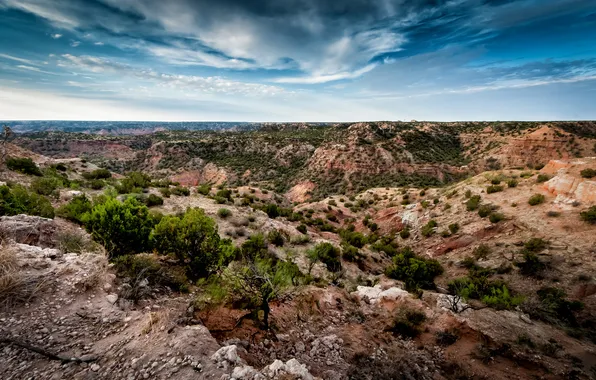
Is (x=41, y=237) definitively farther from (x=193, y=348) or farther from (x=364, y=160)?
(x=364, y=160)

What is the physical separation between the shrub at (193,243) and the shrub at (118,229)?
0.91 metres

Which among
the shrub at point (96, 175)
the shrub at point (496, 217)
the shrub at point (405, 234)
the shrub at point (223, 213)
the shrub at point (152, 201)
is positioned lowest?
the shrub at point (405, 234)

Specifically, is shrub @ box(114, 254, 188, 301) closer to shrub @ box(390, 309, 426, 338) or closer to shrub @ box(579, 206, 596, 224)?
shrub @ box(390, 309, 426, 338)

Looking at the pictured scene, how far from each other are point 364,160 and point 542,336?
5602 cm

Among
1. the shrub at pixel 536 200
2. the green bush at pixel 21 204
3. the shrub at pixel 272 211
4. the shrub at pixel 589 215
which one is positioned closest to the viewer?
the green bush at pixel 21 204

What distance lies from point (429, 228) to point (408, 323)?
17.0 m

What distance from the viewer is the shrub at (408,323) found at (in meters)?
9.43

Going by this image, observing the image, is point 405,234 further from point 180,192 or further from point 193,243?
point 180,192

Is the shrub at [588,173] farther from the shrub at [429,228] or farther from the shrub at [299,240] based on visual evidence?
the shrub at [299,240]

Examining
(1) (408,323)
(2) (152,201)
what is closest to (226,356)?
(1) (408,323)

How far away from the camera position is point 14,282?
18.8 ft

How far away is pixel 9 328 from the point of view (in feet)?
16.6

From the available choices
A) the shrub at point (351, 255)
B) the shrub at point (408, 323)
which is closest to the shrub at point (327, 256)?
the shrub at point (351, 255)

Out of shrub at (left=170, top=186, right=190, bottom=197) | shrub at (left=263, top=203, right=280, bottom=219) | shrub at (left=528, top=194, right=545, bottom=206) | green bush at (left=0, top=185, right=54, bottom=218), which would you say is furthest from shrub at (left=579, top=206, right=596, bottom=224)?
green bush at (left=0, top=185, right=54, bottom=218)
